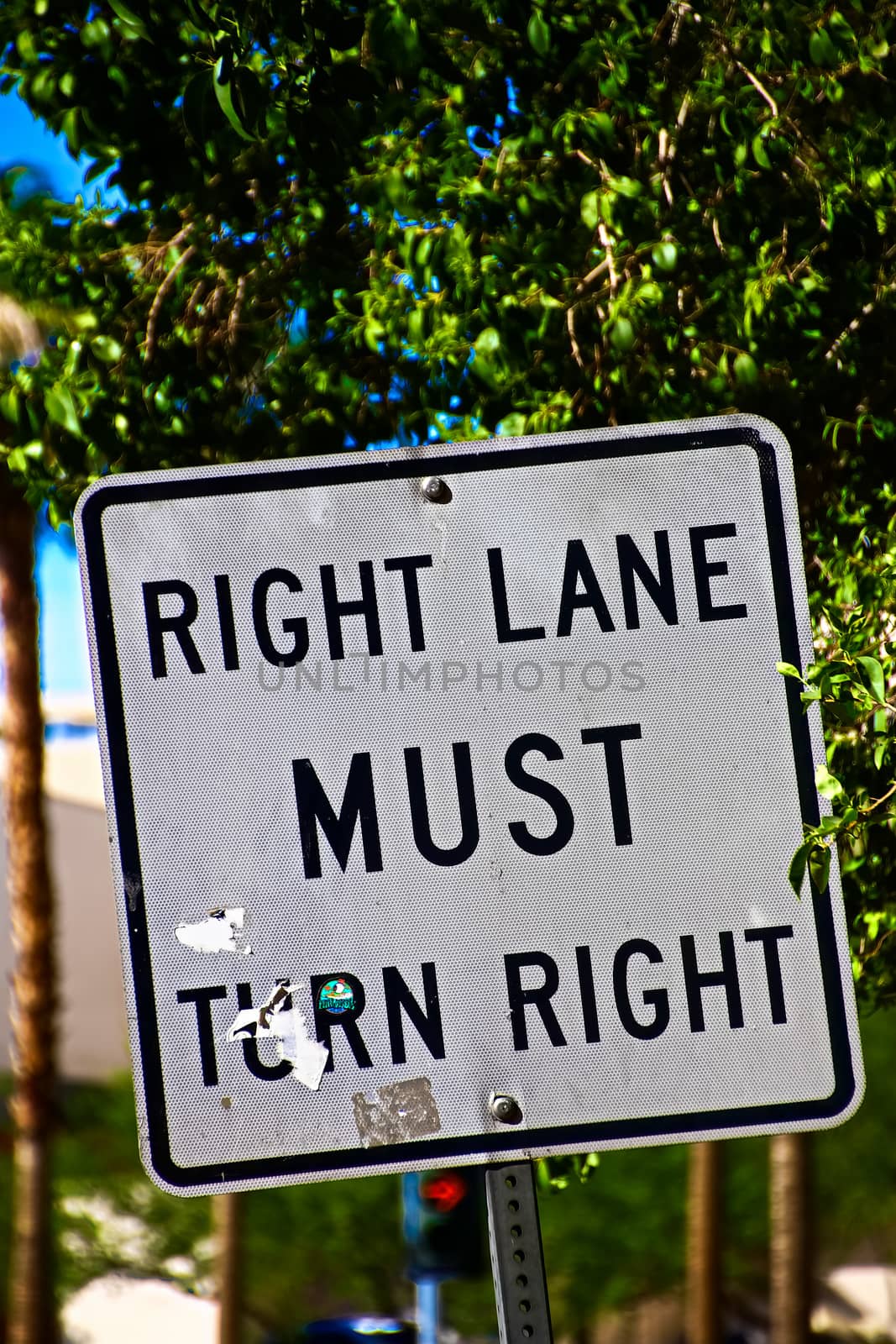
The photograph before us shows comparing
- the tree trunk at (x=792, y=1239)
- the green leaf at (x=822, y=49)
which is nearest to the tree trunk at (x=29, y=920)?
the tree trunk at (x=792, y=1239)

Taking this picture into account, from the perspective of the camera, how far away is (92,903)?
37594mm

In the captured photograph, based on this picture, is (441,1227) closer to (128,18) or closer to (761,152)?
(761,152)

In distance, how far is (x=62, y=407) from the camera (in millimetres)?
4012

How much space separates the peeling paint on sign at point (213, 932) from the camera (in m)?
1.88

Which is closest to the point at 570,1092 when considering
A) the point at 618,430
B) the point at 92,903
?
the point at 618,430

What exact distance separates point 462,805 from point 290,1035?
361 millimetres

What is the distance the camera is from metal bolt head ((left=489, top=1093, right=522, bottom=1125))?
1866 mm

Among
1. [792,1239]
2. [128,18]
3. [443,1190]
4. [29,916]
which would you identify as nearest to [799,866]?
[128,18]

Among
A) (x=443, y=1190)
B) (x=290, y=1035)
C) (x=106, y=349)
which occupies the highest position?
(x=106, y=349)

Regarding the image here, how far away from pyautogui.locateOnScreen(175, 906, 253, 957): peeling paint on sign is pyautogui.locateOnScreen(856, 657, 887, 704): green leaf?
1116 millimetres

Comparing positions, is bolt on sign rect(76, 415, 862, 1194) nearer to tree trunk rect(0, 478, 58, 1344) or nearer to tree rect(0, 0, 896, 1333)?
tree rect(0, 0, 896, 1333)

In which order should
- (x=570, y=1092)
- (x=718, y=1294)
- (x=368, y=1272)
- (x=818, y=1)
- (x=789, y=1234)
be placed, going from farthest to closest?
(x=368, y=1272)
(x=718, y=1294)
(x=789, y=1234)
(x=818, y=1)
(x=570, y=1092)

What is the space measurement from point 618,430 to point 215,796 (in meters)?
0.73

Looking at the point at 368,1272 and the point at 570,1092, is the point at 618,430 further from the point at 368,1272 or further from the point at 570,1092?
the point at 368,1272
